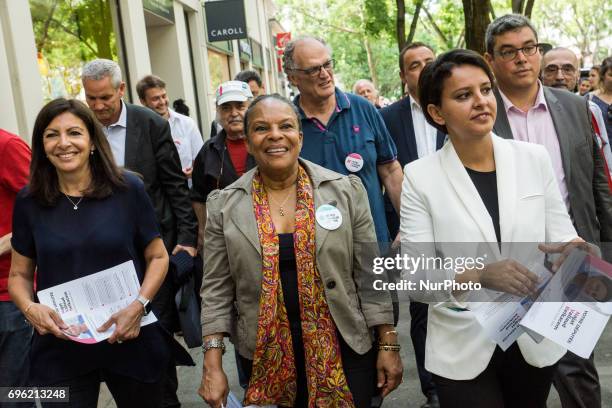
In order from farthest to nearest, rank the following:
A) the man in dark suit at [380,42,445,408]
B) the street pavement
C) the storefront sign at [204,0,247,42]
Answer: the storefront sign at [204,0,247,42] → the street pavement → the man in dark suit at [380,42,445,408]

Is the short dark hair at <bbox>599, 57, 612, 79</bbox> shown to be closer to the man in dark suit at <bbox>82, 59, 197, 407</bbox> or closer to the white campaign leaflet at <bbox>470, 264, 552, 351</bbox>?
the man in dark suit at <bbox>82, 59, 197, 407</bbox>

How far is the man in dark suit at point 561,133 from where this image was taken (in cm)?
328

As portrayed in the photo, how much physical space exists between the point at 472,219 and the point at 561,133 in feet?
3.94

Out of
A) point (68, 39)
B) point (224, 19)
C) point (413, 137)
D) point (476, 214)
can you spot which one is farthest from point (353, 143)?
point (224, 19)

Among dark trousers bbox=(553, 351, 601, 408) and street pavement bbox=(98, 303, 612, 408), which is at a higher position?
dark trousers bbox=(553, 351, 601, 408)

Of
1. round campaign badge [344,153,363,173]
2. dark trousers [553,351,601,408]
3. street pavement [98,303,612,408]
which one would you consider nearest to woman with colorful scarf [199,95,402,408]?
round campaign badge [344,153,363,173]

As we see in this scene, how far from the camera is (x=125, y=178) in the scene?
311cm

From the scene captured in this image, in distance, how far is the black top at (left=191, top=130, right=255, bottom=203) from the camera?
4434mm

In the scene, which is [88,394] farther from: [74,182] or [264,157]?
[264,157]

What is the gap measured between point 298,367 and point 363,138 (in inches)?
61.9

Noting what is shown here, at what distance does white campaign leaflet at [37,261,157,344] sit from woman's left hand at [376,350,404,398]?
1167 mm

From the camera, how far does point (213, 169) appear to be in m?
4.48

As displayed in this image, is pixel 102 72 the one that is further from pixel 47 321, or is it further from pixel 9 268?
pixel 47 321

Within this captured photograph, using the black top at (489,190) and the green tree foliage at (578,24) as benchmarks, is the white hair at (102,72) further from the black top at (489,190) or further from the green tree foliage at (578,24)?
the green tree foliage at (578,24)
